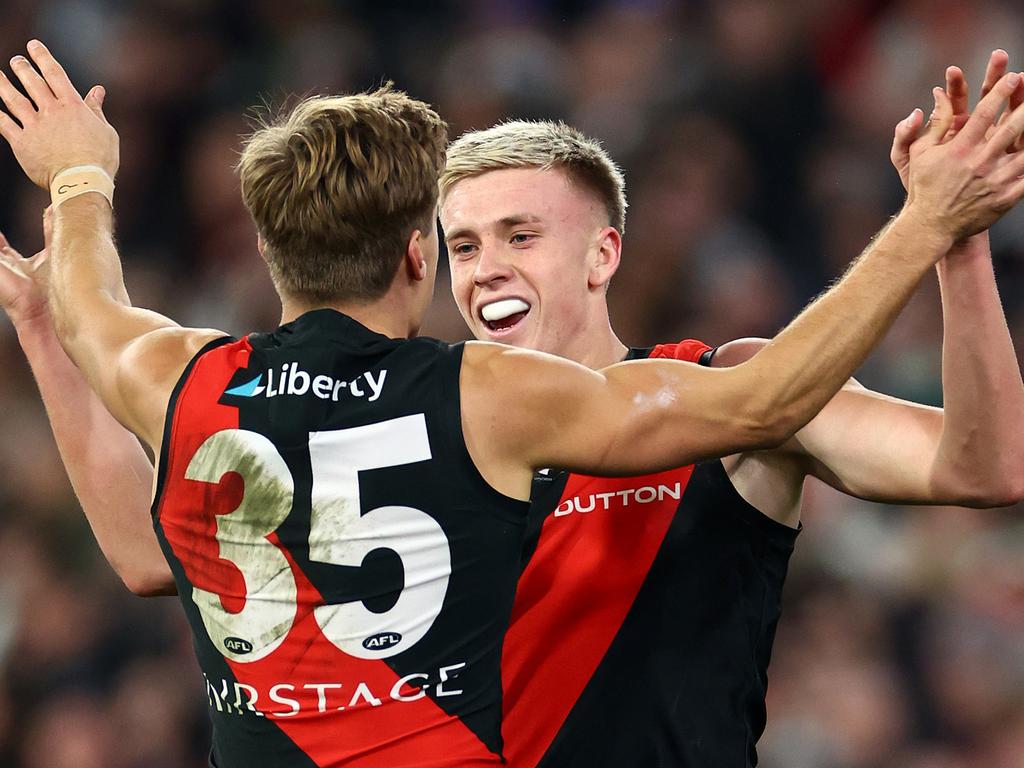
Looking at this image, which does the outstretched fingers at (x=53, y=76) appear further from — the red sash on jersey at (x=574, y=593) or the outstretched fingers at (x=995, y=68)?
the outstretched fingers at (x=995, y=68)

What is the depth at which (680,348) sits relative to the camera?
3682 millimetres

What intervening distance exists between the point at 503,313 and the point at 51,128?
4.27 feet

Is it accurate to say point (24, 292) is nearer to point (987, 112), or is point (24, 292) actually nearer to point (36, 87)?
point (36, 87)

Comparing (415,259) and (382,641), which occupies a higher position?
(415,259)

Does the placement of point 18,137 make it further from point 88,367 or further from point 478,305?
point 478,305

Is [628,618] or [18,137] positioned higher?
A: [18,137]

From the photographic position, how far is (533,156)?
4.09 m

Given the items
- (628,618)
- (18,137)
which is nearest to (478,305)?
(628,618)

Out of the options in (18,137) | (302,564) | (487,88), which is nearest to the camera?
(302,564)

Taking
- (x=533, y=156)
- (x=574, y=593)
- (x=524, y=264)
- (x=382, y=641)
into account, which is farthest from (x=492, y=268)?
(x=382, y=641)

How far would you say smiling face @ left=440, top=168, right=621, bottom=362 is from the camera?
A: 159 inches

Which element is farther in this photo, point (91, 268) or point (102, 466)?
point (102, 466)

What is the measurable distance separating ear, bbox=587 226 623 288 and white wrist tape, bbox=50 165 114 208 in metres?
1.41

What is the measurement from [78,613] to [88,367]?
506 cm
